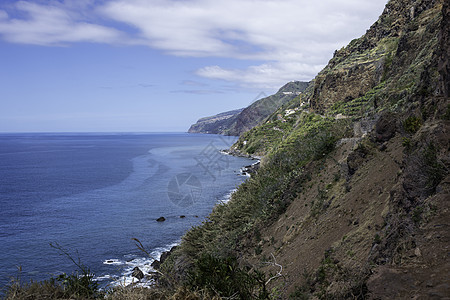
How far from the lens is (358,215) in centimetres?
930

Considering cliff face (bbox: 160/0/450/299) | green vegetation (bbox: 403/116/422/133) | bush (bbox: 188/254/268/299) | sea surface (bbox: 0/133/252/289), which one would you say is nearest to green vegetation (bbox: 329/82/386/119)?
cliff face (bbox: 160/0/450/299)

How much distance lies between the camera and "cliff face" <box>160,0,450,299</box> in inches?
185

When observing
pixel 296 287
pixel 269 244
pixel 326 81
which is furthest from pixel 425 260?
pixel 326 81

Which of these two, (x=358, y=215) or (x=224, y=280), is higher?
(x=224, y=280)

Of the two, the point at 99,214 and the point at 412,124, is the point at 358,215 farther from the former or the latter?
the point at 99,214

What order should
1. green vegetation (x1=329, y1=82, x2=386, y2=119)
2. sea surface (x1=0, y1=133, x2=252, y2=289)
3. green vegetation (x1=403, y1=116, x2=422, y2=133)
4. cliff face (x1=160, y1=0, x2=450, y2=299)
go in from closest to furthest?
cliff face (x1=160, y1=0, x2=450, y2=299) < green vegetation (x1=403, y1=116, x2=422, y2=133) < sea surface (x1=0, y1=133, x2=252, y2=289) < green vegetation (x1=329, y1=82, x2=386, y2=119)

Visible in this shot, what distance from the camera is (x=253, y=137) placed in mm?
91500

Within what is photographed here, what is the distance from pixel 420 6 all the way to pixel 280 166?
24262 millimetres

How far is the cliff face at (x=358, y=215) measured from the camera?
4.70 metres

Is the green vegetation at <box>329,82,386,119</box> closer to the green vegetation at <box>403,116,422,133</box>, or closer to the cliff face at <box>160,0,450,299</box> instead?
the cliff face at <box>160,0,450,299</box>

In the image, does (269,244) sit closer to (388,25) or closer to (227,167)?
(388,25)

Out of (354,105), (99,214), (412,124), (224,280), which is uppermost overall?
(354,105)

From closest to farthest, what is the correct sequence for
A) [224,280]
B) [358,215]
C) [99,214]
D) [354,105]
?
[224,280] < [358,215] < [354,105] < [99,214]

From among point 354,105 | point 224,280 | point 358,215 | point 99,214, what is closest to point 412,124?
point 358,215
